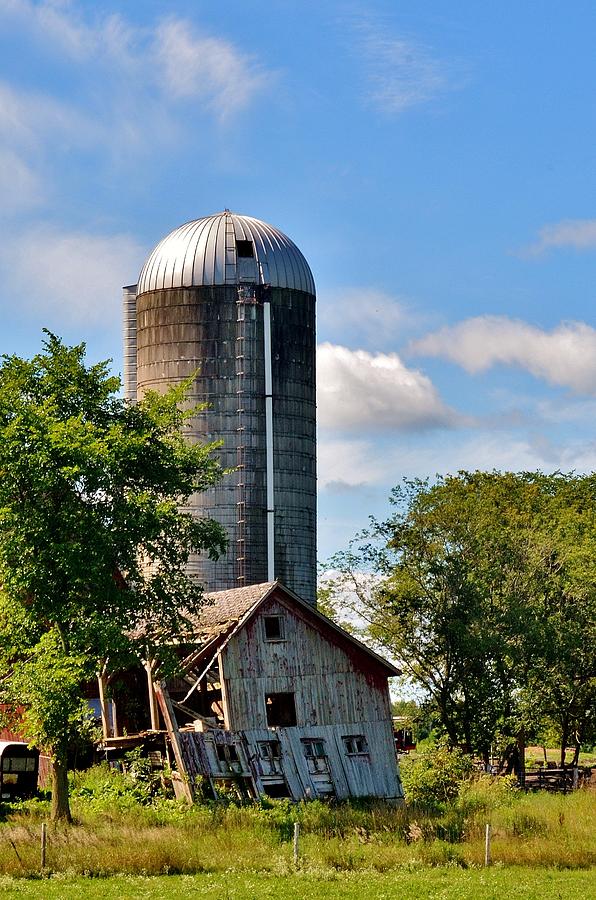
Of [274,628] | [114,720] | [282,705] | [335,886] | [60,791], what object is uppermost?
[274,628]

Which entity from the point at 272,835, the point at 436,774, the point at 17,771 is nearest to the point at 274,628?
the point at 436,774

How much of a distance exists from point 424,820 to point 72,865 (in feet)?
33.5

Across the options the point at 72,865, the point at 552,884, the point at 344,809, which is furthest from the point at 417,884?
the point at 344,809

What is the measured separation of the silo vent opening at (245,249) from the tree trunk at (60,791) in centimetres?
3162

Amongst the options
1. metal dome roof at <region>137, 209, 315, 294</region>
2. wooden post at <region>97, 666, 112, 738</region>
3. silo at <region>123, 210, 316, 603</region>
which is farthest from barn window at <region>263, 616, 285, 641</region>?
metal dome roof at <region>137, 209, 315, 294</region>

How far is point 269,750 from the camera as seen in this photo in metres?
41.3

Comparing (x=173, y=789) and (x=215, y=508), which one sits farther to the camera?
(x=215, y=508)

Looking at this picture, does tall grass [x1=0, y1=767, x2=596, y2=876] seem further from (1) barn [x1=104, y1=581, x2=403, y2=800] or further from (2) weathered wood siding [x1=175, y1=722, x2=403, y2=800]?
(1) barn [x1=104, y1=581, x2=403, y2=800]

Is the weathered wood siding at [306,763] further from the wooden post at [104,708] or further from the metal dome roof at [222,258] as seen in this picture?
the metal dome roof at [222,258]

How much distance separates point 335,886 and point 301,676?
52.2 feet

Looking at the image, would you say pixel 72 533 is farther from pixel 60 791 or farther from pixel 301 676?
pixel 301 676

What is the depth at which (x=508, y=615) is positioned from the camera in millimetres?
53812

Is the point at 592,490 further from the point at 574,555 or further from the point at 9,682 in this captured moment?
the point at 9,682

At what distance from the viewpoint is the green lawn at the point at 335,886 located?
2584 centimetres
